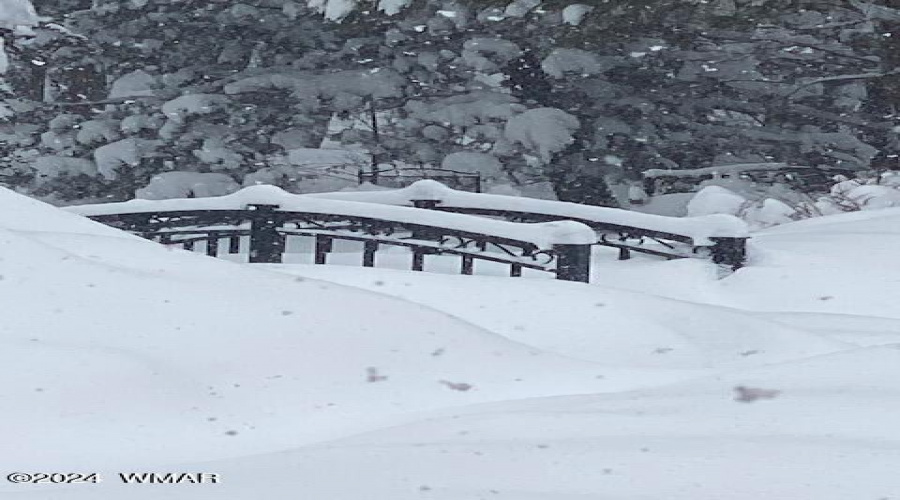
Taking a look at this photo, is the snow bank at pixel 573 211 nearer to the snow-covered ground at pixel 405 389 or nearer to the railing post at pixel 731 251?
the railing post at pixel 731 251

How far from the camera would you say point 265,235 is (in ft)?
25.8

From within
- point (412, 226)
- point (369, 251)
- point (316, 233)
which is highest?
point (412, 226)

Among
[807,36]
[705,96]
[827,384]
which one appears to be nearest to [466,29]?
[705,96]

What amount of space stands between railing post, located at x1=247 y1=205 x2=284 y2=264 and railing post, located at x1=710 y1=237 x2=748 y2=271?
314 cm

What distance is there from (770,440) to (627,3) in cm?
1021

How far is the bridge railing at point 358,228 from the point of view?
6.21m

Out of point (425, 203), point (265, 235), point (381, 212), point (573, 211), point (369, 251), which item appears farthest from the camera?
point (425, 203)

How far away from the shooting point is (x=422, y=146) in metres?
15.4

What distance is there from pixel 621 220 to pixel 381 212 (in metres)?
1.83

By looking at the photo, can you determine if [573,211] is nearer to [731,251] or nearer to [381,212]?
[731,251]

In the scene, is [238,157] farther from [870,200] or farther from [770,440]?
[770,440]

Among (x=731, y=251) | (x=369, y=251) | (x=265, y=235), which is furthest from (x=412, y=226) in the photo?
(x=731, y=251)

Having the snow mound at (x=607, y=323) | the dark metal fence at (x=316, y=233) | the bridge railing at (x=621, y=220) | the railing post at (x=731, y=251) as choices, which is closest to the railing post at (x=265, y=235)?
the dark metal fence at (x=316, y=233)

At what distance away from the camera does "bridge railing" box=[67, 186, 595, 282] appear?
6211 mm
